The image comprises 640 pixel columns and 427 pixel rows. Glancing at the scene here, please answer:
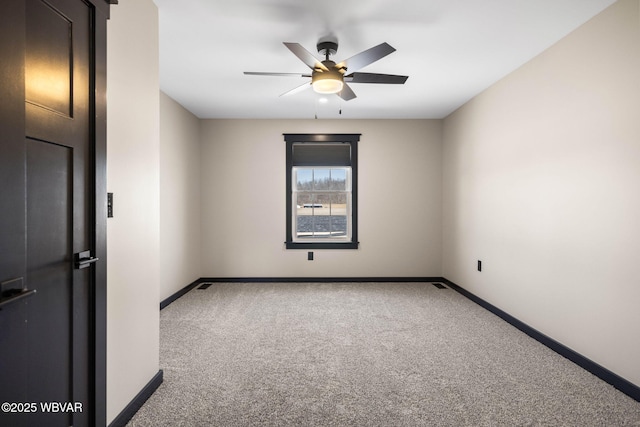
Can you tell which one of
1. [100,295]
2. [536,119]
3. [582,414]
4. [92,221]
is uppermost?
[536,119]

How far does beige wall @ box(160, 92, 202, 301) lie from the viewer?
4.05 metres

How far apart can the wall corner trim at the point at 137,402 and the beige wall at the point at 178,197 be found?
1.98 meters

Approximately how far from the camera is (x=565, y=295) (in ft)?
8.89

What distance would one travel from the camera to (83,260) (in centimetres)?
150

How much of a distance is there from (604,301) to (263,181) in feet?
14.2

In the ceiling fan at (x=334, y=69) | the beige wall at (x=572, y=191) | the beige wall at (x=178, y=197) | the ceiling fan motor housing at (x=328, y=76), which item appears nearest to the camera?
the beige wall at (x=572, y=191)

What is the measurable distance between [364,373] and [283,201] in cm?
332

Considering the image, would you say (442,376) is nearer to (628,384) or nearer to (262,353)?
(628,384)

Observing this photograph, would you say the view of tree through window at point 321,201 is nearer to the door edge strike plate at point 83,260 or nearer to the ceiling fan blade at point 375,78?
the ceiling fan blade at point 375,78

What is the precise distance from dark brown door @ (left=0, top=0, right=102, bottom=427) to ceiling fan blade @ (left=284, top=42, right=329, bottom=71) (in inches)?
47.1

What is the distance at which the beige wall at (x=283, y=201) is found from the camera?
206 inches

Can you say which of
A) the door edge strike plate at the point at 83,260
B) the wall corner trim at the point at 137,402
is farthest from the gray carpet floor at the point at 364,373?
the door edge strike plate at the point at 83,260

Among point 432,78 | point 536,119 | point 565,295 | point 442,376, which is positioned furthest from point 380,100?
point 442,376

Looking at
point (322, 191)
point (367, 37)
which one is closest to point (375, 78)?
point (367, 37)
